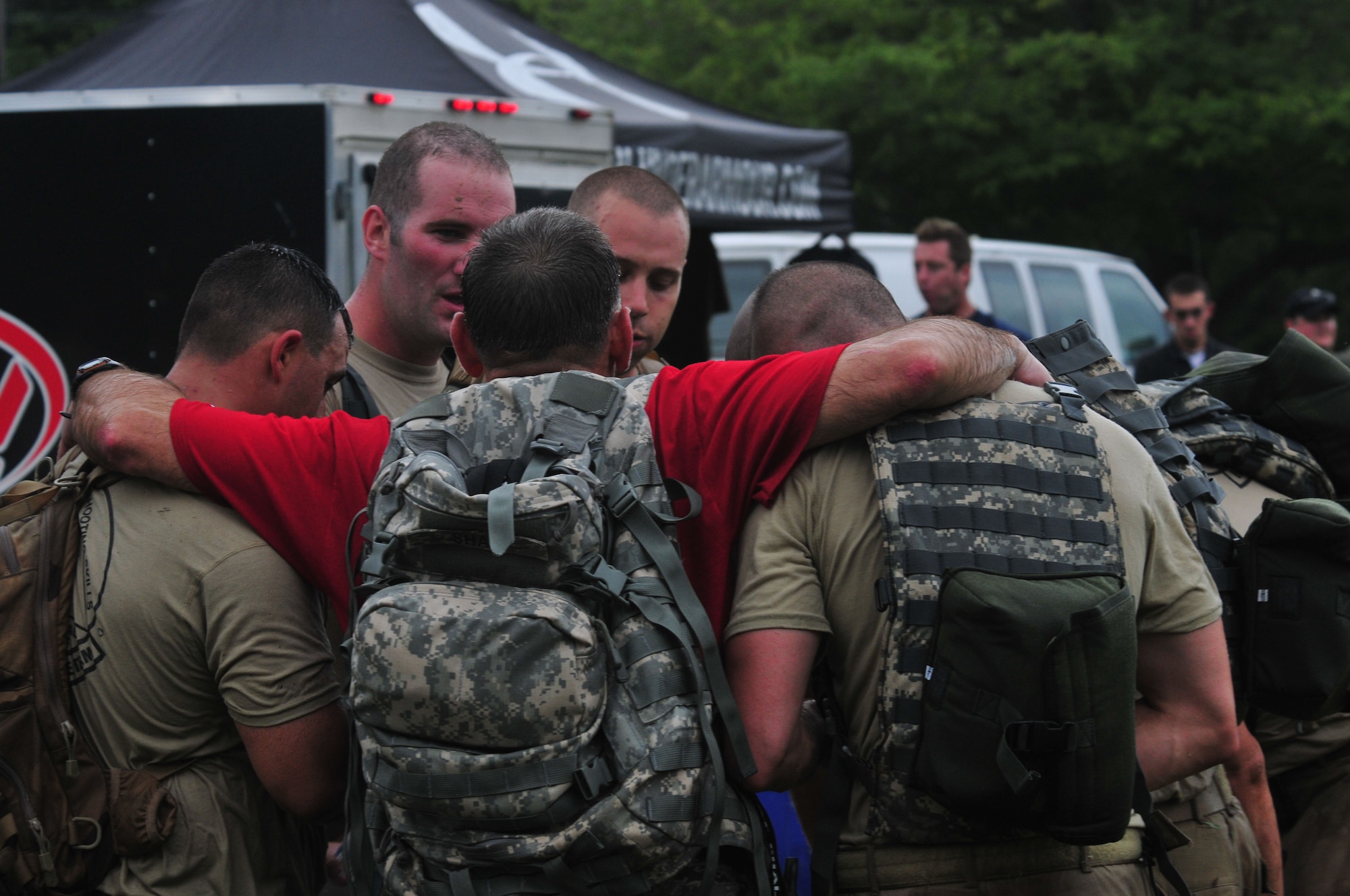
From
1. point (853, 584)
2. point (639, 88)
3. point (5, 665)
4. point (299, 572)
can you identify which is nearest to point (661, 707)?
point (853, 584)

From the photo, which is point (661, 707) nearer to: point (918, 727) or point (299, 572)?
point (918, 727)

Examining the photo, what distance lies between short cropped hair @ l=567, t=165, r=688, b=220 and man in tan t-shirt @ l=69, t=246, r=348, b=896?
1.75 metres

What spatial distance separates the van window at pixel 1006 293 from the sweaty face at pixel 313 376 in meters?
7.80

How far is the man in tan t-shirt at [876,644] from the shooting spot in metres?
2.20

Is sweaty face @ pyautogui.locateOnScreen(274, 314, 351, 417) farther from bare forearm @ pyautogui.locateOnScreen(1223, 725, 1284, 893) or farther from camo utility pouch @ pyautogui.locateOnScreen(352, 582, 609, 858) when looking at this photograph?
bare forearm @ pyautogui.locateOnScreen(1223, 725, 1284, 893)

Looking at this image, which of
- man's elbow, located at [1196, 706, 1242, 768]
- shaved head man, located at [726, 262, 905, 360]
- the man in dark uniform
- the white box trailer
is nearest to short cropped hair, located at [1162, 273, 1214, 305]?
the man in dark uniform

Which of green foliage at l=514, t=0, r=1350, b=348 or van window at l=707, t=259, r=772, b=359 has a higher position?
green foliage at l=514, t=0, r=1350, b=348

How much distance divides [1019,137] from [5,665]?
47.3 ft

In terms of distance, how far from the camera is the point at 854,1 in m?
15.3

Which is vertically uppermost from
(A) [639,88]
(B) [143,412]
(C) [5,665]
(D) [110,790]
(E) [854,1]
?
(E) [854,1]

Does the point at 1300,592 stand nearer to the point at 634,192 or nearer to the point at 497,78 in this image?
the point at 634,192

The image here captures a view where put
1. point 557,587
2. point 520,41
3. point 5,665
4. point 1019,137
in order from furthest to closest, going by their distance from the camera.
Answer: point 1019,137 → point 520,41 → point 5,665 → point 557,587

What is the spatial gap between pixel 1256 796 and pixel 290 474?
2.17 m

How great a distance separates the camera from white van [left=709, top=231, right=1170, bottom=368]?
9195mm
